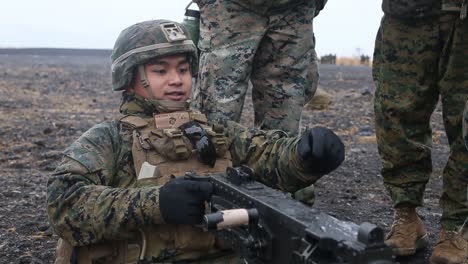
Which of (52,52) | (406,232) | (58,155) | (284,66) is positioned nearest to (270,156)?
(284,66)

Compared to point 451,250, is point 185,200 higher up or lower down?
higher up

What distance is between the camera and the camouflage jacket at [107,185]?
2861mm

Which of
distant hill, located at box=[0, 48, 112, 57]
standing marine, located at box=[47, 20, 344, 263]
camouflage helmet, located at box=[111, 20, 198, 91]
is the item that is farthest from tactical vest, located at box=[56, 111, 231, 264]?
distant hill, located at box=[0, 48, 112, 57]

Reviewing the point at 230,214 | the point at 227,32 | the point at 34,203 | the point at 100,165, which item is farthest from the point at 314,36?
the point at 34,203

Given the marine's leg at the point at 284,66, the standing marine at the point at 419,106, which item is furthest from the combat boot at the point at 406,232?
the marine's leg at the point at 284,66

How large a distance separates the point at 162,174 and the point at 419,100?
1.59m

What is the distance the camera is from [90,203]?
2.88 metres

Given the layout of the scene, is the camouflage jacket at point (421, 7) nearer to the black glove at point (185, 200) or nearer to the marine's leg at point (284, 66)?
the marine's leg at point (284, 66)

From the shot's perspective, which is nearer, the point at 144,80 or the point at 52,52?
the point at 144,80

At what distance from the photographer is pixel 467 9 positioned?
3.57 metres

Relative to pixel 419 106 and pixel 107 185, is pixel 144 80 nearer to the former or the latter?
pixel 107 185

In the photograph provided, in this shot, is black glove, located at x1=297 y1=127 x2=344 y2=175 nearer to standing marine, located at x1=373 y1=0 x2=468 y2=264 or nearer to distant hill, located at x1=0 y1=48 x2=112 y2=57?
standing marine, located at x1=373 y1=0 x2=468 y2=264

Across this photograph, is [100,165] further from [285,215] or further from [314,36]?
[314,36]

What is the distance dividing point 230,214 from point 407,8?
1.90 metres
